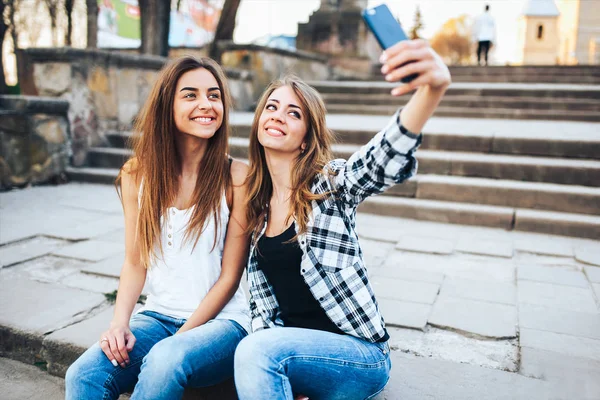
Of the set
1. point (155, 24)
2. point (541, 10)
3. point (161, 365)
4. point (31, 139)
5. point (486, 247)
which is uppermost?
point (541, 10)

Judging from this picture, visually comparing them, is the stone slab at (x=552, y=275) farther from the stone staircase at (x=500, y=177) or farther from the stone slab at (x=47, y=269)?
the stone slab at (x=47, y=269)

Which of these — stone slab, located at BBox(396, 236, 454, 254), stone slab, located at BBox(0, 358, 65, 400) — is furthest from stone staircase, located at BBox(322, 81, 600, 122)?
stone slab, located at BBox(0, 358, 65, 400)

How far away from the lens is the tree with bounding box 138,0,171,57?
841 cm

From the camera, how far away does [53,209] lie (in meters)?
4.54

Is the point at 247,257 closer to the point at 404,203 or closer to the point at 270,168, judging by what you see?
the point at 270,168

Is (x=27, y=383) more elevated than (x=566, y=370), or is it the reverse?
(x=566, y=370)

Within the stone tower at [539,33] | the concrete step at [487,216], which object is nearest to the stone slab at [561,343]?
the concrete step at [487,216]

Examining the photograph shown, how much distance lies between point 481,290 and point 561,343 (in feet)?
2.19

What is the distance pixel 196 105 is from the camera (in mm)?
1900

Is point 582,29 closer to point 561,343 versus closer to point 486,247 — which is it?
point 486,247

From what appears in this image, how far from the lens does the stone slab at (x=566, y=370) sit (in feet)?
5.93

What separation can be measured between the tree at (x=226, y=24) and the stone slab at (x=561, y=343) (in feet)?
24.1

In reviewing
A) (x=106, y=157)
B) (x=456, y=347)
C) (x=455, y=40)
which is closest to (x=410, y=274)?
(x=456, y=347)

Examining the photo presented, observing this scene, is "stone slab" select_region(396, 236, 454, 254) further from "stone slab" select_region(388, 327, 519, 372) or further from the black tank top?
the black tank top
